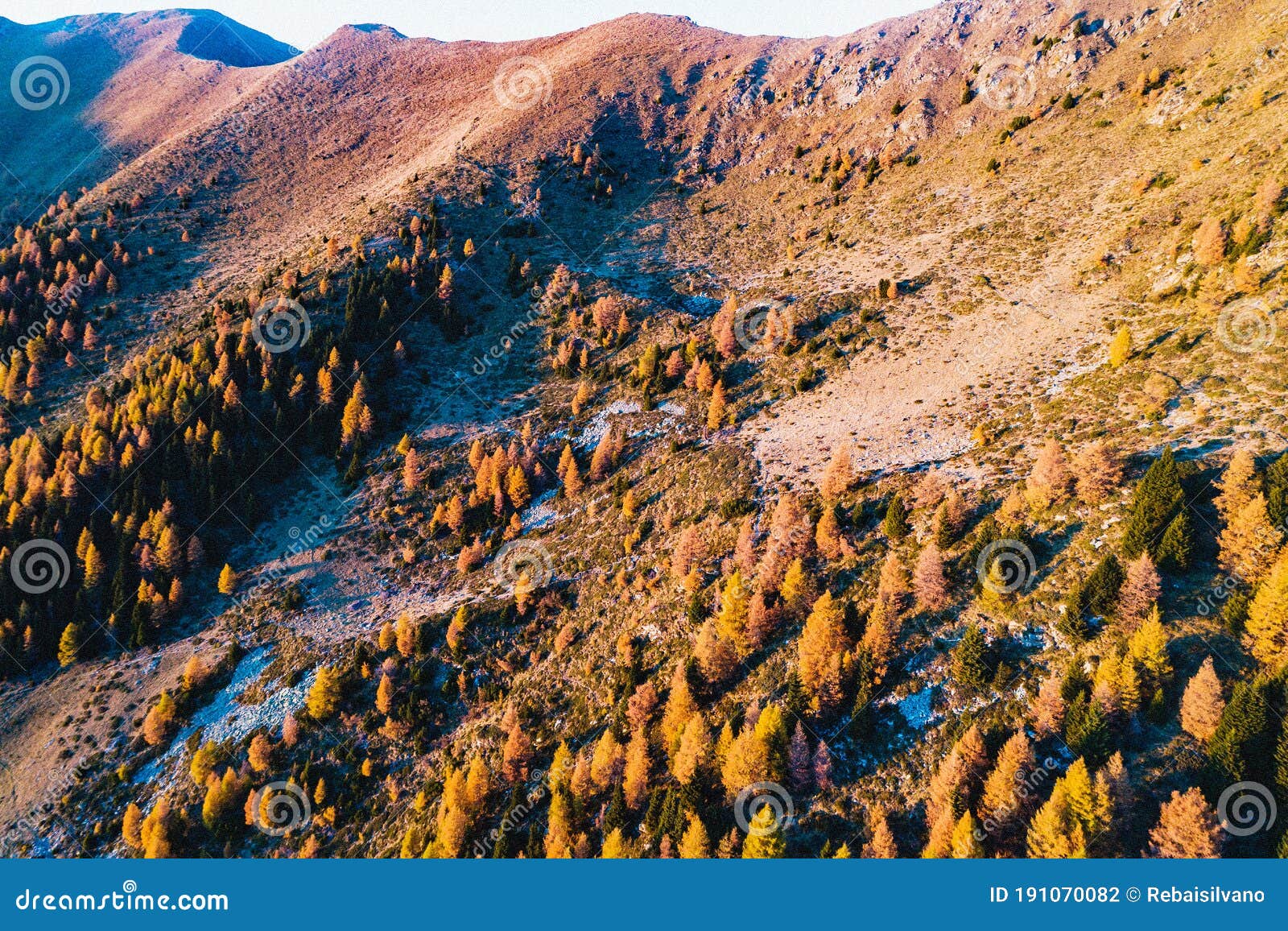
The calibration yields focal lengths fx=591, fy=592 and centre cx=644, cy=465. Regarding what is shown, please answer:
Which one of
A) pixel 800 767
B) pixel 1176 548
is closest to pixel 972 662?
pixel 800 767

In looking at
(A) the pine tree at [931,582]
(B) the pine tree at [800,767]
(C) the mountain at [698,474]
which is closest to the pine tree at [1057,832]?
(C) the mountain at [698,474]

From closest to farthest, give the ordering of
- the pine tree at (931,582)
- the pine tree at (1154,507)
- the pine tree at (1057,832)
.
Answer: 1. the pine tree at (1057,832)
2. the pine tree at (1154,507)
3. the pine tree at (931,582)

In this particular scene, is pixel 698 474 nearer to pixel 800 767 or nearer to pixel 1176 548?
pixel 800 767

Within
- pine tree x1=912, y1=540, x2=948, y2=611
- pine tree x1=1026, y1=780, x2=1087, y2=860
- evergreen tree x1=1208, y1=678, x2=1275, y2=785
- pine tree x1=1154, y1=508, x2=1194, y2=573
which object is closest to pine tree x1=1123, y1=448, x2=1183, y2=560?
pine tree x1=1154, y1=508, x2=1194, y2=573

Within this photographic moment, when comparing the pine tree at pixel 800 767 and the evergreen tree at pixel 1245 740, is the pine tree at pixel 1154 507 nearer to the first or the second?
the evergreen tree at pixel 1245 740

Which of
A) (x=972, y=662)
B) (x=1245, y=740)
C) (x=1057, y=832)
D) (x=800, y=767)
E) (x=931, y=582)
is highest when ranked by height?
(x=931, y=582)

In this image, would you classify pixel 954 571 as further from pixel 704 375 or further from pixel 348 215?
pixel 348 215

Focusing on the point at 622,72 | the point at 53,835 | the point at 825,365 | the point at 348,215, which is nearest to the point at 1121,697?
the point at 825,365

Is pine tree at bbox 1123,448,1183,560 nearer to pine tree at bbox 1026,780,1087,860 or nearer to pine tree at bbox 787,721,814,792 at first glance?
pine tree at bbox 1026,780,1087,860
